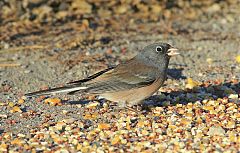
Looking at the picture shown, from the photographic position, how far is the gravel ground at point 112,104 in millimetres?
5262

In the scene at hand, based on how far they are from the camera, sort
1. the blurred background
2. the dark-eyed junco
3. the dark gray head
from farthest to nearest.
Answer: the blurred background → the dark gray head → the dark-eyed junco

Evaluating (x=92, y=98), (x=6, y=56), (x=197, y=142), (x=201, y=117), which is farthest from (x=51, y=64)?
A: (x=197, y=142)

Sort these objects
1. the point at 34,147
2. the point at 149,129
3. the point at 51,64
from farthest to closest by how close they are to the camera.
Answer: the point at 51,64 → the point at 149,129 → the point at 34,147

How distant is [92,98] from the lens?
667cm

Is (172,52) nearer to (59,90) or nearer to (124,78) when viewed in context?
(124,78)

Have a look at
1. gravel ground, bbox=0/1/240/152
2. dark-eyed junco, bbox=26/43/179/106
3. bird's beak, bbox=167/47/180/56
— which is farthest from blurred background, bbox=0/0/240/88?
dark-eyed junco, bbox=26/43/179/106

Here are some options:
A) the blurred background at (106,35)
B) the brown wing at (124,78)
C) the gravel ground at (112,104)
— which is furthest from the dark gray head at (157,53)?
the blurred background at (106,35)

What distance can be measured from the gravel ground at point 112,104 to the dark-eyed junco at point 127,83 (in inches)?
7.4

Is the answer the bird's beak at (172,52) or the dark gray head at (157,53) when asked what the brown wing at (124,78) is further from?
the bird's beak at (172,52)

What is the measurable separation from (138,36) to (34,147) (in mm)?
4337

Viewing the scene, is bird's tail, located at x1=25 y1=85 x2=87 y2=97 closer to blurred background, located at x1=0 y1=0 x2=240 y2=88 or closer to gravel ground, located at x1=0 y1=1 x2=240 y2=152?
gravel ground, located at x1=0 y1=1 x2=240 y2=152

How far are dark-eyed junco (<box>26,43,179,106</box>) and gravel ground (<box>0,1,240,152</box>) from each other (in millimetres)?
188

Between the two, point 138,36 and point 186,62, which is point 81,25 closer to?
point 138,36

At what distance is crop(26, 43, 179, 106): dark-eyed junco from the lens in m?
5.96
